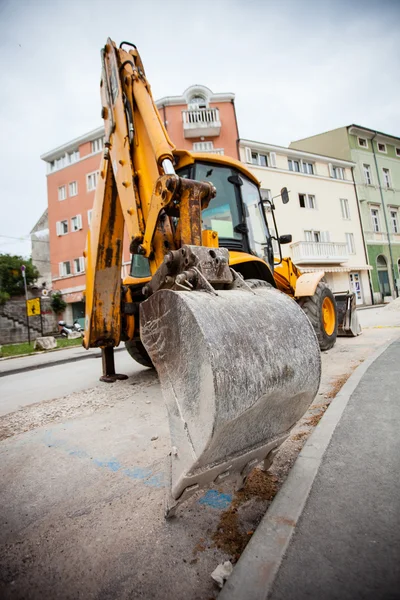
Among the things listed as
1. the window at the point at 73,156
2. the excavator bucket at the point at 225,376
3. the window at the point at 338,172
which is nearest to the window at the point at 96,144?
the window at the point at 73,156

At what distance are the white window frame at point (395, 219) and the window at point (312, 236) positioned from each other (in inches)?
358

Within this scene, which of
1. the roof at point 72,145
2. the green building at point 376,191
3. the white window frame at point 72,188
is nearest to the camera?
the roof at point 72,145

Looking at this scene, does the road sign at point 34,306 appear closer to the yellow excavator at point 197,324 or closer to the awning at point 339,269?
the yellow excavator at point 197,324

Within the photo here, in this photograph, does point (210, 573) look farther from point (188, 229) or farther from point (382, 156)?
point (382, 156)

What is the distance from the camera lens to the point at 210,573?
1354mm

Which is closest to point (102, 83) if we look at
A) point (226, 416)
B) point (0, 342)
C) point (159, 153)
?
point (159, 153)

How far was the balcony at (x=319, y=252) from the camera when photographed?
23875mm

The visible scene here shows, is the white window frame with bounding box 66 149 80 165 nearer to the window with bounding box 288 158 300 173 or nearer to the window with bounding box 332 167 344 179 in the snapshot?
the window with bounding box 288 158 300 173

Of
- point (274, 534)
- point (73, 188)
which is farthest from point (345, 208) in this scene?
point (274, 534)

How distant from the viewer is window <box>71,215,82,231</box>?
24688mm

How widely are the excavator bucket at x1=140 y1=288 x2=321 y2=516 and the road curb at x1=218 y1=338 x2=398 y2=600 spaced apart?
0.21 m

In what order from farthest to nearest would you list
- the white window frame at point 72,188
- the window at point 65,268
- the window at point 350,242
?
1. the window at point 350,242
2. the white window frame at point 72,188
3. the window at point 65,268

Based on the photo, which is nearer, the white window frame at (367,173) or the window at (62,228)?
the window at (62,228)

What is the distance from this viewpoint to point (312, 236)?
85.2ft
